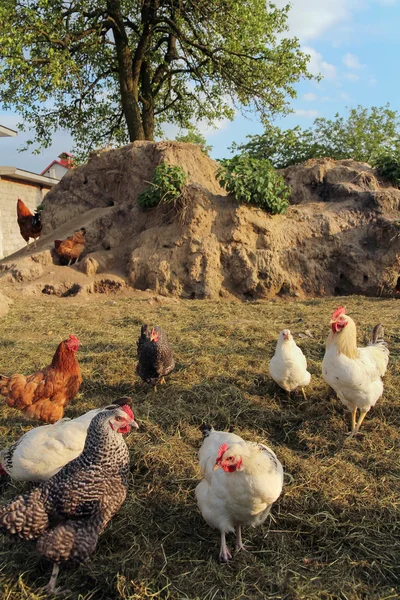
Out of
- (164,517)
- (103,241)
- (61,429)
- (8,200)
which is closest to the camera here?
(164,517)

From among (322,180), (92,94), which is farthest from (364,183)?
(92,94)

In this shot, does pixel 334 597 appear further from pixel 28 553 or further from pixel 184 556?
pixel 28 553

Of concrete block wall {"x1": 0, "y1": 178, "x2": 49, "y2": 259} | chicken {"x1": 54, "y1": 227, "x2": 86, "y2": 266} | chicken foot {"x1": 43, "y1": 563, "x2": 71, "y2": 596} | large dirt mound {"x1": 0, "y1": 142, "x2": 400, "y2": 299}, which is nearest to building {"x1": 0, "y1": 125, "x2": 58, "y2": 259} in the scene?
concrete block wall {"x1": 0, "y1": 178, "x2": 49, "y2": 259}

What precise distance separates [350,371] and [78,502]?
232 centimetres

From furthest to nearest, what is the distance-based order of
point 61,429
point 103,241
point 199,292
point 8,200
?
point 8,200 < point 103,241 < point 199,292 < point 61,429

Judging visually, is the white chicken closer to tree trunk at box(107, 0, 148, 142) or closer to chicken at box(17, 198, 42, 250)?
chicken at box(17, 198, 42, 250)

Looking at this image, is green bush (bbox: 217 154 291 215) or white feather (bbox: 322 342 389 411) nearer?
white feather (bbox: 322 342 389 411)

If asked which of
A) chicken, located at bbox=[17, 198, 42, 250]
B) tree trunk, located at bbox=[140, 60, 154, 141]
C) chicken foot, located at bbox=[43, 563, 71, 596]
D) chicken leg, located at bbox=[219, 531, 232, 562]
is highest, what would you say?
tree trunk, located at bbox=[140, 60, 154, 141]

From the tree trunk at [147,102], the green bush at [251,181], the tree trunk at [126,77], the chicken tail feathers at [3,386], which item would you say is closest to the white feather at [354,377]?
the chicken tail feathers at [3,386]

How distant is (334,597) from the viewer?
2309 mm

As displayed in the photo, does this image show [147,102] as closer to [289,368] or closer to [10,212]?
[10,212]

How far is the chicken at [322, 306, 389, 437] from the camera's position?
3.65 meters

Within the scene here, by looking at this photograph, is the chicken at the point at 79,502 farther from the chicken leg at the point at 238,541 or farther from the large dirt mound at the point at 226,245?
the large dirt mound at the point at 226,245

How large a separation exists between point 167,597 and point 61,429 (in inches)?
55.9
